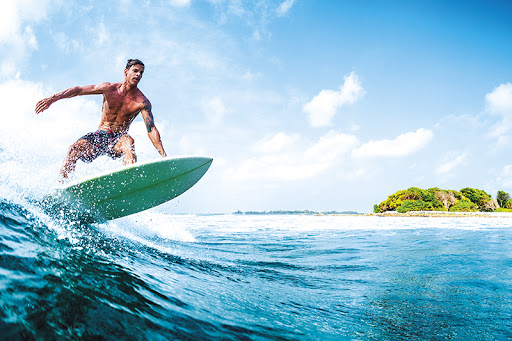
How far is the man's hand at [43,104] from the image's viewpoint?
4.47 metres

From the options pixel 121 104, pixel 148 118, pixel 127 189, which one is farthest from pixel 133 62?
pixel 127 189

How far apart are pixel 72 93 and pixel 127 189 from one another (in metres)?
1.87

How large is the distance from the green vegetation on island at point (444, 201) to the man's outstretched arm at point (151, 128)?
65.7 m

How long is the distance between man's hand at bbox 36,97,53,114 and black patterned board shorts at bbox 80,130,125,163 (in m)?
Result: 0.67

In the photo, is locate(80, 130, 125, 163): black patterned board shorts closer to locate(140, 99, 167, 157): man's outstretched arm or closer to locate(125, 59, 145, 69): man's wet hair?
locate(140, 99, 167, 157): man's outstretched arm

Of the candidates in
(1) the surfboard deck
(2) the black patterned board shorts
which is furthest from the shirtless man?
(1) the surfboard deck

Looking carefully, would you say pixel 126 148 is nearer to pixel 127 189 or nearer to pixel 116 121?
pixel 116 121

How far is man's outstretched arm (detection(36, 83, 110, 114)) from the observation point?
4.50 metres

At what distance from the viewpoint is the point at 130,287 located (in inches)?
92.3

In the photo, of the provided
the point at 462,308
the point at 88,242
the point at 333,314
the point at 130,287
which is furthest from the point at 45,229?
the point at 462,308

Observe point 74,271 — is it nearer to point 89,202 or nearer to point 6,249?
point 6,249

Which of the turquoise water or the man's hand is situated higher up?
the man's hand

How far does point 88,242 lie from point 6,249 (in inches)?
51.7

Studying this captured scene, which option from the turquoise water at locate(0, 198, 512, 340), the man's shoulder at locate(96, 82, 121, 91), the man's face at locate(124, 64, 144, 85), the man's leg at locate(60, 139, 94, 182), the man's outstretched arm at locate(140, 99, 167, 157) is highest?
the man's face at locate(124, 64, 144, 85)
